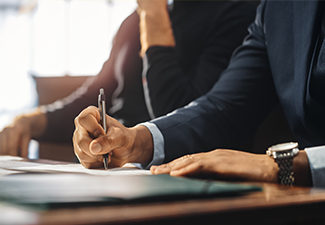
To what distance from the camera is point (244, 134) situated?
0.66m

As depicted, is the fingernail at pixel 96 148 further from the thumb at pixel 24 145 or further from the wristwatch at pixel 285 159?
the thumb at pixel 24 145

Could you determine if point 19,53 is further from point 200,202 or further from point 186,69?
point 200,202

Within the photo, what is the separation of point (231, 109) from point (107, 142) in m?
0.35

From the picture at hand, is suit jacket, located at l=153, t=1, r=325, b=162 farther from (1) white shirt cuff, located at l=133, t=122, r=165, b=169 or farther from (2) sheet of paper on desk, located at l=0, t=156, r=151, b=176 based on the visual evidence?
(2) sheet of paper on desk, located at l=0, t=156, r=151, b=176

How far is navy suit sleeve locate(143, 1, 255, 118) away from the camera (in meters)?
0.78

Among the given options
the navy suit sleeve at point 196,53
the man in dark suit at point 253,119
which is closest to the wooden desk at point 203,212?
the man in dark suit at point 253,119

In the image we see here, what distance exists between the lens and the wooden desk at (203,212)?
0.12 meters

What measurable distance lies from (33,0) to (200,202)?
5378 mm

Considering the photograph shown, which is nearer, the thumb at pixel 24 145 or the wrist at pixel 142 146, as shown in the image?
the wrist at pixel 142 146

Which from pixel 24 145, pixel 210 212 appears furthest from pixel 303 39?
pixel 24 145

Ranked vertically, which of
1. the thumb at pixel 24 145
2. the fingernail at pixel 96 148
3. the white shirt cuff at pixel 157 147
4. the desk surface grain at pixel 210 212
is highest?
the desk surface grain at pixel 210 212

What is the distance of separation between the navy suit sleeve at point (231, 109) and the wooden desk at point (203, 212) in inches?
14.5

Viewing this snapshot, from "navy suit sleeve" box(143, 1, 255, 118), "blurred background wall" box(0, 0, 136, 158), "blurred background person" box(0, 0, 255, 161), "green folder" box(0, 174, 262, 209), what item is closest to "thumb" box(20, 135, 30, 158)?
"blurred background person" box(0, 0, 255, 161)

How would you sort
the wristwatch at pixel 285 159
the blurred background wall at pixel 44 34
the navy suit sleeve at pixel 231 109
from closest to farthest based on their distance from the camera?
the wristwatch at pixel 285 159 → the navy suit sleeve at pixel 231 109 → the blurred background wall at pixel 44 34
